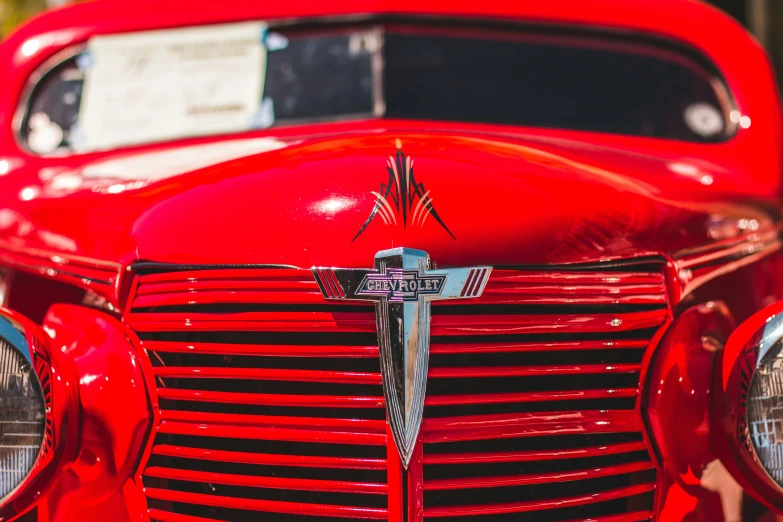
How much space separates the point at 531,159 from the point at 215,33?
123 cm

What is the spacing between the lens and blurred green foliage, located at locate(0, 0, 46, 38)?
35.4 feet

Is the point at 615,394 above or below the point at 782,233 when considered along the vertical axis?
below

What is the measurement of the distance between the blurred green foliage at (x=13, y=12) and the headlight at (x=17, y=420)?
436 inches

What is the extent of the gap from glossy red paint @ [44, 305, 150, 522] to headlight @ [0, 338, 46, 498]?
0.24 ft

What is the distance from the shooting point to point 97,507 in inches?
53.9

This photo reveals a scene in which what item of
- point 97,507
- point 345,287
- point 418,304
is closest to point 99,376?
point 97,507

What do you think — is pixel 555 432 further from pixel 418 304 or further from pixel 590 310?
pixel 418 304

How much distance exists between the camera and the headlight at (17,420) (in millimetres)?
1287

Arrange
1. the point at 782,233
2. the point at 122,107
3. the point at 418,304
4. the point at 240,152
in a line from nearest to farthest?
1. the point at 418,304
2. the point at 240,152
3. the point at 782,233
4. the point at 122,107

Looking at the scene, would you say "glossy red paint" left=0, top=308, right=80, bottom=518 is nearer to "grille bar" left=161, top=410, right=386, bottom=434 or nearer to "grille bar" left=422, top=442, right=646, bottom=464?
"grille bar" left=161, top=410, right=386, bottom=434

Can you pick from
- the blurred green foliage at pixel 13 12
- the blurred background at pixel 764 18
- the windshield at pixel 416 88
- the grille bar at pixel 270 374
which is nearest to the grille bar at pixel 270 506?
the grille bar at pixel 270 374

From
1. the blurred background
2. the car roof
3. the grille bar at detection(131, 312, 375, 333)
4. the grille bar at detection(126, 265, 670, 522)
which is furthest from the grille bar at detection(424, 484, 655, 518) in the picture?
the blurred background

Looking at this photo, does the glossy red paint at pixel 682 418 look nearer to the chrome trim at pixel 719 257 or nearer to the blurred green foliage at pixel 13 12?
the chrome trim at pixel 719 257

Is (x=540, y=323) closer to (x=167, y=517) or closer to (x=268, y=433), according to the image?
(x=268, y=433)
